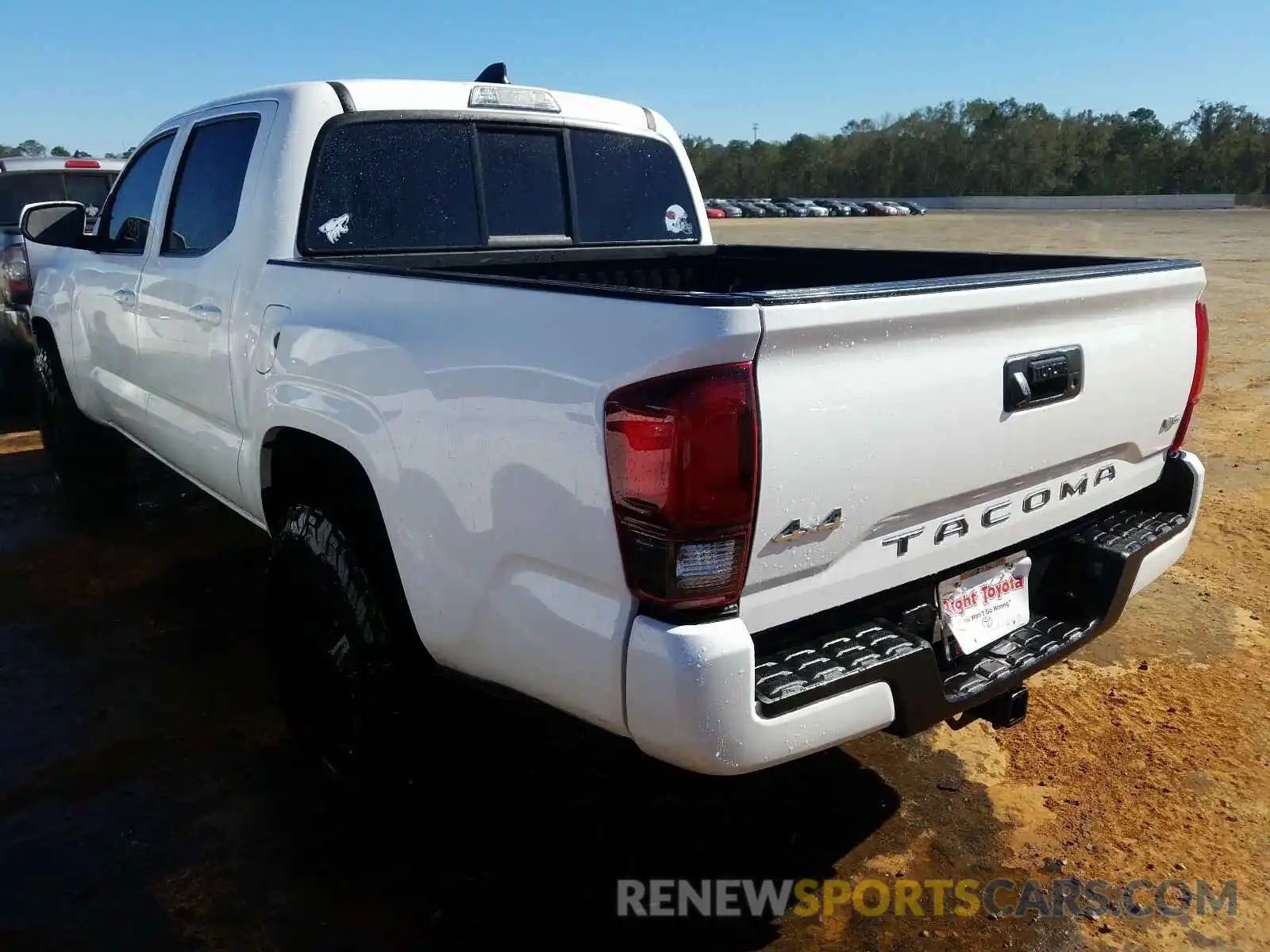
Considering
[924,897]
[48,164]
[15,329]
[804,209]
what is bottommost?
[804,209]

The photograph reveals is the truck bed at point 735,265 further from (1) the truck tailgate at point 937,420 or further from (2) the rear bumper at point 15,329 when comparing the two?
(2) the rear bumper at point 15,329

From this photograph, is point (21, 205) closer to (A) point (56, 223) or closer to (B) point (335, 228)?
(A) point (56, 223)

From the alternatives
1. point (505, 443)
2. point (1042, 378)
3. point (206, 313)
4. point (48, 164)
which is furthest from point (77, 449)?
point (1042, 378)

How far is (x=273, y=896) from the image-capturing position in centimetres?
249

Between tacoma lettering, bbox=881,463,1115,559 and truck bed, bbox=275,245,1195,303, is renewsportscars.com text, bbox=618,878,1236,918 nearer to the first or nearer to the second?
tacoma lettering, bbox=881,463,1115,559

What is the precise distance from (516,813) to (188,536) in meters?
Answer: 3.26

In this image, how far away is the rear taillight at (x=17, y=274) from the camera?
6930 millimetres

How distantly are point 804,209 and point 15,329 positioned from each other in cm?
5437

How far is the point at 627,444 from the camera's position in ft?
5.82

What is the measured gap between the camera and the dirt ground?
2400mm

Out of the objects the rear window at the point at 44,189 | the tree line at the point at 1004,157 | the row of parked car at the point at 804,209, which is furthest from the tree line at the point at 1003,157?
the rear window at the point at 44,189

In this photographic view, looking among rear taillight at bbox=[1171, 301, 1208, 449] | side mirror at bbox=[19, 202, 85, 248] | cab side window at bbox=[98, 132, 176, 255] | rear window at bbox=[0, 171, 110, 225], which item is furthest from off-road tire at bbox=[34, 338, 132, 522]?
rear taillight at bbox=[1171, 301, 1208, 449]

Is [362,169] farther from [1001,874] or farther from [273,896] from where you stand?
[1001,874]

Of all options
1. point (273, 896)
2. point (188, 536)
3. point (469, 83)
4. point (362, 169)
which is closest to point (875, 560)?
point (273, 896)
